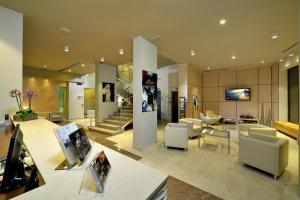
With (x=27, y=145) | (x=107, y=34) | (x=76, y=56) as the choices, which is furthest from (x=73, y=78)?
(x=27, y=145)

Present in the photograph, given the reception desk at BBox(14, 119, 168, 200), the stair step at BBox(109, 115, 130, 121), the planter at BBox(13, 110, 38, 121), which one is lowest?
the stair step at BBox(109, 115, 130, 121)

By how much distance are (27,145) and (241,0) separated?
156 inches

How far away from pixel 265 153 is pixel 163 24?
11.7 ft

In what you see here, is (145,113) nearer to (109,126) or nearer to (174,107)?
(109,126)

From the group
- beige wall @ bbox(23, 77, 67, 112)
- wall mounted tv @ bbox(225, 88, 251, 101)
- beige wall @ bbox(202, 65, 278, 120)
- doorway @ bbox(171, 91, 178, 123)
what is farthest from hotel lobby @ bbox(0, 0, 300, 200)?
beige wall @ bbox(23, 77, 67, 112)

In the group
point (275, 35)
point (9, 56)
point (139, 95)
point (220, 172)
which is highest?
point (275, 35)

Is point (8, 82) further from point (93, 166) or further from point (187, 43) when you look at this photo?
point (187, 43)

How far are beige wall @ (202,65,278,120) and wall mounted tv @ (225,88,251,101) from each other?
9.9 inches

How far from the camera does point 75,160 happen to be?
104 centimetres

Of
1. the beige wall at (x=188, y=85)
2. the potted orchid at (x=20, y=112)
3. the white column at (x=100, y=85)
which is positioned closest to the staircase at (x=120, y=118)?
the white column at (x=100, y=85)

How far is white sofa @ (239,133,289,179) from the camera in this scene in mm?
2701

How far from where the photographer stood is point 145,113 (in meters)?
4.32

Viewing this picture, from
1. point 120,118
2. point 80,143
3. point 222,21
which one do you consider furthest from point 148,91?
point 80,143

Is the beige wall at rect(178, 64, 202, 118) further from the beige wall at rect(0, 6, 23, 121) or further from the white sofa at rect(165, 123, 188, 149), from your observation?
the beige wall at rect(0, 6, 23, 121)
